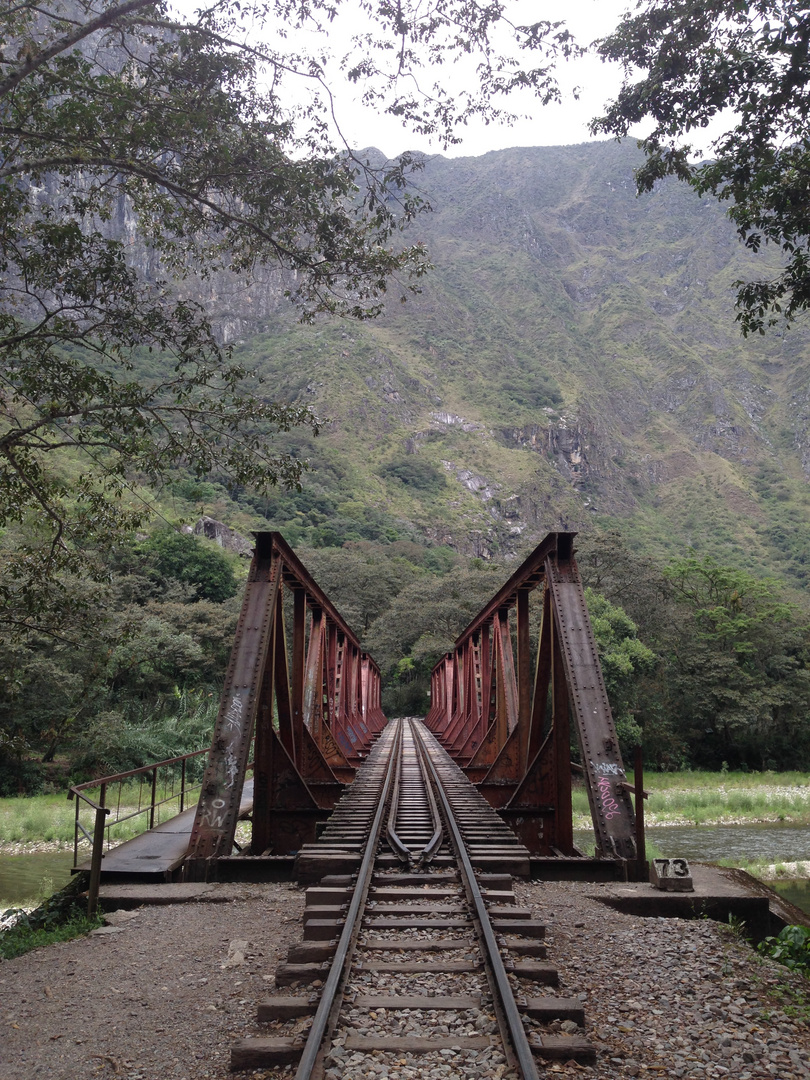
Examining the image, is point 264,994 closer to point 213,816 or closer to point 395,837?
point 213,816

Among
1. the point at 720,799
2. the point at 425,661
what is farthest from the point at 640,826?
the point at 425,661

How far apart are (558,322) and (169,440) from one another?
172 meters

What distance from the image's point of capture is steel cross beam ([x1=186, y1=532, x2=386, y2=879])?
6363 millimetres

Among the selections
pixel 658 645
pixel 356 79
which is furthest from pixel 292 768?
pixel 658 645

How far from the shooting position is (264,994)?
3.95 metres

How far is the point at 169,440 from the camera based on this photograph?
8312mm

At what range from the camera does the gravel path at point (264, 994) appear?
127 inches

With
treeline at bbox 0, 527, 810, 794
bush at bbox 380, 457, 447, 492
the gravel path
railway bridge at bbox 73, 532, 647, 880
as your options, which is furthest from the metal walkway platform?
bush at bbox 380, 457, 447, 492

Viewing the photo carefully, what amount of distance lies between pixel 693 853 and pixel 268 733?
14.4 metres

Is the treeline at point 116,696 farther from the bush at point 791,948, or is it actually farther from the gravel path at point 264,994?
the bush at point 791,948

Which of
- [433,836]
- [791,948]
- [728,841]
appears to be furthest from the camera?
[728,841]

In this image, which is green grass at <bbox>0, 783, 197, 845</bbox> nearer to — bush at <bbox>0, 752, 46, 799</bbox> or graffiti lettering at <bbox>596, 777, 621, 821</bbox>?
bush at <bbox>0, 752, 46, 799</bbox>

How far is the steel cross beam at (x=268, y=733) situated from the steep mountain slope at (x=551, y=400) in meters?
72.8

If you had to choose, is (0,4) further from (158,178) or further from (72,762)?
(72,762)
